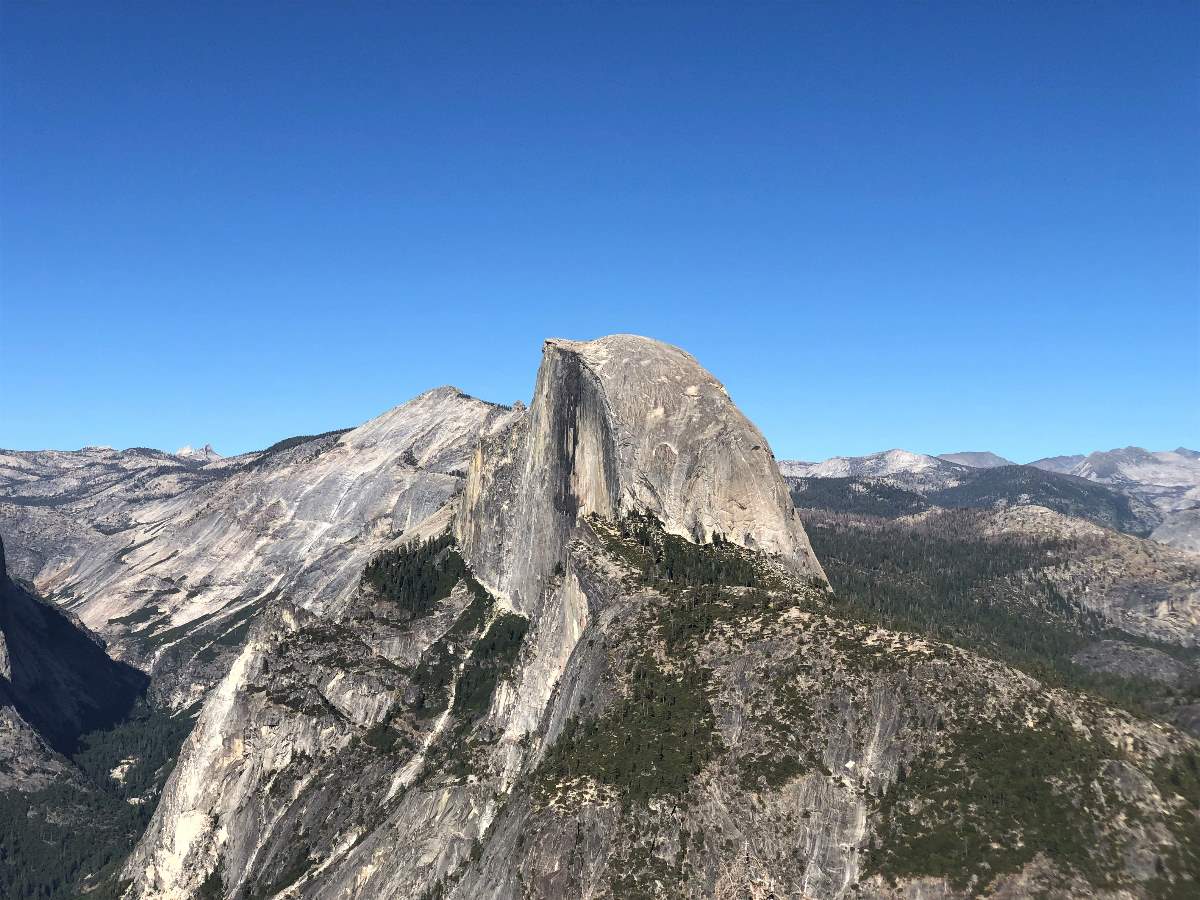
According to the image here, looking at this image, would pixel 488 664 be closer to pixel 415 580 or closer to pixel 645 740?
pixel 415 580

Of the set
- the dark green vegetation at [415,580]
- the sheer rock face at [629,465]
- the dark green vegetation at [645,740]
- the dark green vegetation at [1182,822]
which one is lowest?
the dark green vegetation at [1182,822]

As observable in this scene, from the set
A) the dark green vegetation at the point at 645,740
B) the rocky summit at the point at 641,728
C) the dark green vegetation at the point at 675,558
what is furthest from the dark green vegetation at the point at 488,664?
the dark green vegetation at the point at 645,740

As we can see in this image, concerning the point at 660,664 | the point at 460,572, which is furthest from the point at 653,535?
the point at 460,572

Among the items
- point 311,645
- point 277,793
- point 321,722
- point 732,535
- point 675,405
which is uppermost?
point 675,405

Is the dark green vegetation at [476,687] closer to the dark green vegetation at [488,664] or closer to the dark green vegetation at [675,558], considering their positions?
the dark green vegetation at [488,664]

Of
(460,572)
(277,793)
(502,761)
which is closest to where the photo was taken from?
(502,761)

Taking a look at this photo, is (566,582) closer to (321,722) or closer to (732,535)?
(732,535)


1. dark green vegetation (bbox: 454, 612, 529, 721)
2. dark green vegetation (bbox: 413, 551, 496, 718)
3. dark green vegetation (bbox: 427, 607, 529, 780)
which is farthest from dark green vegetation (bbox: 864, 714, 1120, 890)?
dark green vegetation (bbox: 413, 551, 496, 718)
